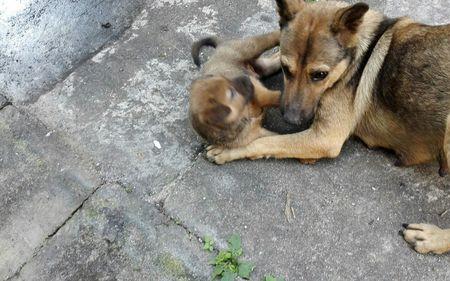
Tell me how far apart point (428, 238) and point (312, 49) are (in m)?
1.62

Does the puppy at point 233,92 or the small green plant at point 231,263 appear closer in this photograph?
the small green plant at point 231,263

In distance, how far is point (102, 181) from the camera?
442 centimetres

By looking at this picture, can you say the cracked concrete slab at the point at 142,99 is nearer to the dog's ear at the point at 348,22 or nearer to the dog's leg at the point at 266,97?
the dog's leg at the point at 266,97

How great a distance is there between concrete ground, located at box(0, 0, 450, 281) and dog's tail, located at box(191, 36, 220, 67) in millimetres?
243

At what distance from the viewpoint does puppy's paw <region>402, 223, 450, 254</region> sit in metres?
3.85

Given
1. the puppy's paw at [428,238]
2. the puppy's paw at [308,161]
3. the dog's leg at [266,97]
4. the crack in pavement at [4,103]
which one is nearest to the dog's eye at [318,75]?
the dog's leg at [266,97]

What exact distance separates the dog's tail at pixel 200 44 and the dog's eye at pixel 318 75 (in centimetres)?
124

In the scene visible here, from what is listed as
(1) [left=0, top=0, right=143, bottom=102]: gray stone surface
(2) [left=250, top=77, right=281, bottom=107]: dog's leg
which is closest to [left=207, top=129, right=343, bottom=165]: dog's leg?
(2) [left=250, top=77, right=281, bottom=107]: dog's leg

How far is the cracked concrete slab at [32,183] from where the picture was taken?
417cm

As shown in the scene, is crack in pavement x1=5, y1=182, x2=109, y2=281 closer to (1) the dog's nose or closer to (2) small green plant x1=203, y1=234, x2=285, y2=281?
(2) small green plant x1=203, y1=234, x2=285, y2=281

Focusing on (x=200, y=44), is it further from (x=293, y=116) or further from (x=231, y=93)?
(x=293, y=116)

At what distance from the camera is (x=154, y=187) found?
14.3ft

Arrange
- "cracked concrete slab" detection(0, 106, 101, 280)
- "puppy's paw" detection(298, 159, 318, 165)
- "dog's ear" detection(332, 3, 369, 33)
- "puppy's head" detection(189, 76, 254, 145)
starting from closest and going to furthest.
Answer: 1. "dog's ear" detection(332, 3, 369, 33)
2. "puppy's head" detection(189, 76, 254, 145)
3. "cracked concrete slab" detection(0, 106, 101, 280)
4. "puppy's paw" detection(298, 159, 318, 165)

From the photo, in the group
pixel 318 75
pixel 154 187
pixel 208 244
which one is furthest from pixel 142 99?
pixel 318 75
